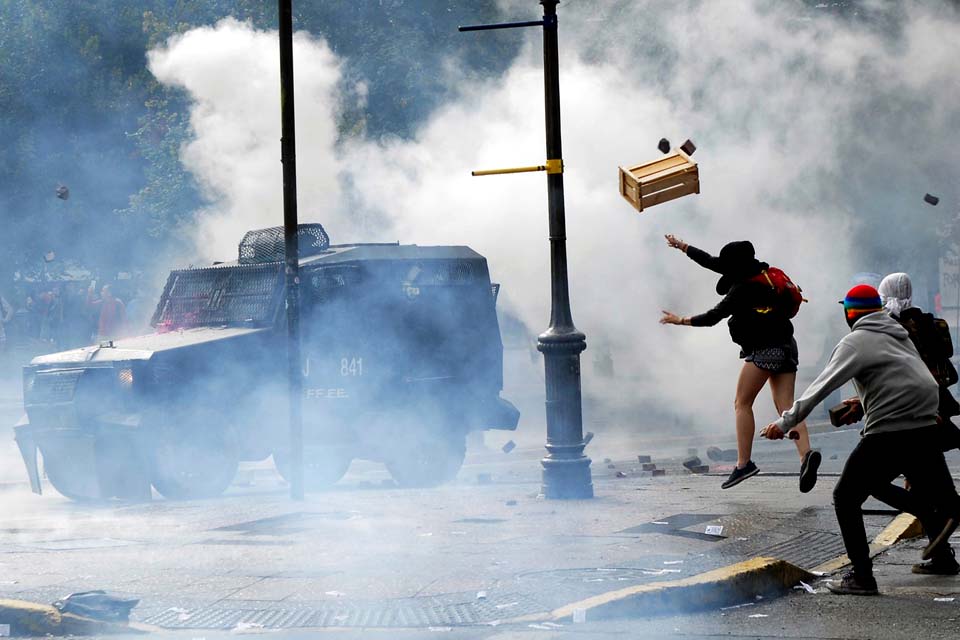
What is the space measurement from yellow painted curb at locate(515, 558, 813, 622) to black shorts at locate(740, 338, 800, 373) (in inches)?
87.5

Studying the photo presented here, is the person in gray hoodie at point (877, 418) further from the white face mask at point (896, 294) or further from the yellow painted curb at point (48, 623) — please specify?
the yellow painted curb at point (48, 623)

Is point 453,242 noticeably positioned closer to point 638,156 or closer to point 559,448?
point 638,156

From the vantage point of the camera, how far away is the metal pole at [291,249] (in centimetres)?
1154

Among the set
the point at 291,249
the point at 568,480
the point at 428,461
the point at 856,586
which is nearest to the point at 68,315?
the point at 428,461

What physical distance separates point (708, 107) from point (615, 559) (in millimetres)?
12998

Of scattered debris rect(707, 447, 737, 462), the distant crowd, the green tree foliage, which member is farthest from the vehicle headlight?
the green tree foliage

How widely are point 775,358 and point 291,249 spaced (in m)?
3.95

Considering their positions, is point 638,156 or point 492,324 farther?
point 638,156

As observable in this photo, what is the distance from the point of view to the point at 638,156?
1845 cm

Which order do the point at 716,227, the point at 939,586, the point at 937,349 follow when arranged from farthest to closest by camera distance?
the point at 716,227 → the point at 937,349 → the point at 939,586

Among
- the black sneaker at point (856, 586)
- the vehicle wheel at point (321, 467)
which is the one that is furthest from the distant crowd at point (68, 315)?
the black sneaker at point (856, 586)

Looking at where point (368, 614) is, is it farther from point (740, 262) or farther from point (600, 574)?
point (740, 262)

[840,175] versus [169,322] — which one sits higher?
[840,175]

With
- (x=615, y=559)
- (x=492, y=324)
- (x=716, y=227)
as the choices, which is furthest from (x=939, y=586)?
(x=716, y=227)
